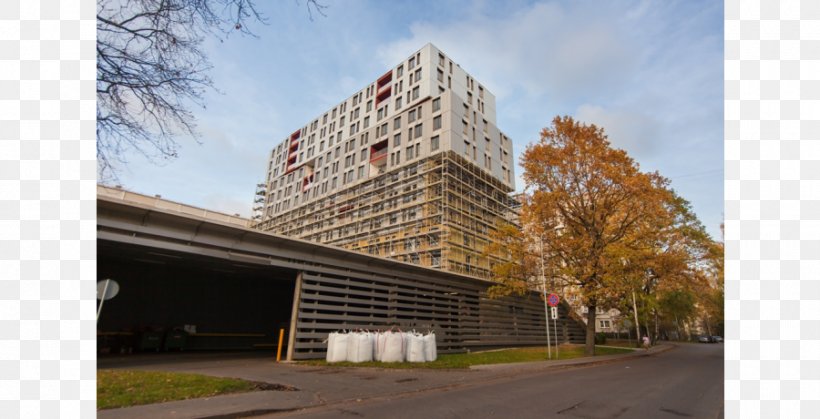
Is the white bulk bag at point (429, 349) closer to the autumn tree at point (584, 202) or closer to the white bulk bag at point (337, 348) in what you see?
the white bulk bag at point (337, 348)

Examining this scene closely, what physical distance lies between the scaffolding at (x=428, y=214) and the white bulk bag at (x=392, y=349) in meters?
20.3

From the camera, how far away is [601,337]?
121ft

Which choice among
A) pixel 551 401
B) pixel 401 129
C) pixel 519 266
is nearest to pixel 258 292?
pixel 519 266

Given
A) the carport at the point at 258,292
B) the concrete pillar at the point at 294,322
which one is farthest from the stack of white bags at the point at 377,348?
the carport at the point at 258,292

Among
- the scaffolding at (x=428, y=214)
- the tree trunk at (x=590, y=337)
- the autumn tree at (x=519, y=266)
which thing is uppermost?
the scaffolding at (x=428, y=214)

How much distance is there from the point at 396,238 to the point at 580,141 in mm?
23029

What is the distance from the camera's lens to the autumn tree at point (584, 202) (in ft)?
61.9

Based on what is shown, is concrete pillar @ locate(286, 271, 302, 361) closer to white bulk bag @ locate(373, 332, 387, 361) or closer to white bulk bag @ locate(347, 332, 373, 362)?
white bulk bag @ locate(347, 332, 373, 362)

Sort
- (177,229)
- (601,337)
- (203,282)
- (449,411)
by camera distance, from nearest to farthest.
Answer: (449,411), (177,229), (203,282), (601,337)

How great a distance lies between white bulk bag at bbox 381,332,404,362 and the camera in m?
13.4

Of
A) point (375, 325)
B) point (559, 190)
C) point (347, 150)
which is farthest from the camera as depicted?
point (347, 150)

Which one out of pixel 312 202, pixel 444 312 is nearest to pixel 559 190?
pixel 444 312

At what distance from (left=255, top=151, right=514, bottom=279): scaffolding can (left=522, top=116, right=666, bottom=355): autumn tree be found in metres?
12.8

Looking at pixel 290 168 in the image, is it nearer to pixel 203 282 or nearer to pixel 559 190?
pixel 203 282
